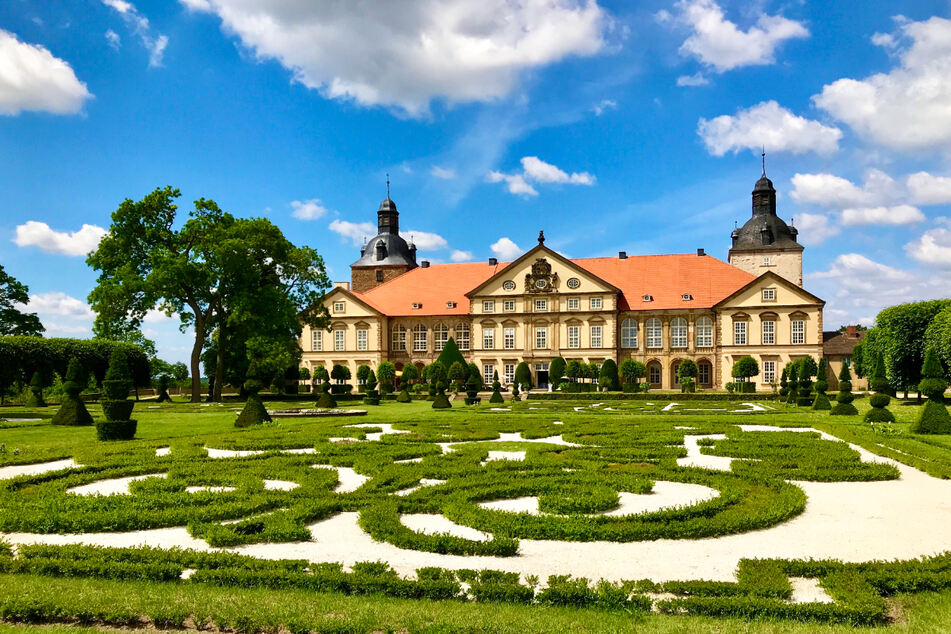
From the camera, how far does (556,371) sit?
177 feet

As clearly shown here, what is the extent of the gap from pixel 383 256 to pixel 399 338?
14069 mm

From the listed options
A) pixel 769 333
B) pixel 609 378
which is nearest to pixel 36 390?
pixel 609 378

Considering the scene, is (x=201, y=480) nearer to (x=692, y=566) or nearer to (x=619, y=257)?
(x=692, y=566)

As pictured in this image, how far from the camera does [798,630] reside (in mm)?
5293

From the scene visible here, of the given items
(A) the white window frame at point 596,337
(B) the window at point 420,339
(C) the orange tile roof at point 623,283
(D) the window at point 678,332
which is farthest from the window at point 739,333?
(B) the window at point 420,339

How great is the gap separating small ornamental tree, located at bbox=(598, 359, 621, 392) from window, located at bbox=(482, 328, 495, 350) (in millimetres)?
12433

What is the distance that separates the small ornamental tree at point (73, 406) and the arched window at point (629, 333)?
1722 inches

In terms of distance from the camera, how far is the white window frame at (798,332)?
54.7 metres

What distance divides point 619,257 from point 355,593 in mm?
59676

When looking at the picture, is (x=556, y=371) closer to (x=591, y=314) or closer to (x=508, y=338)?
(x=591, y=314)

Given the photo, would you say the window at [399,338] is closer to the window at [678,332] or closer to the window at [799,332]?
the window at [678,332]

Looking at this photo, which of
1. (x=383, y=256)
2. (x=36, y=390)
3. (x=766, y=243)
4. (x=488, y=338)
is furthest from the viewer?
(x=383, y=256)

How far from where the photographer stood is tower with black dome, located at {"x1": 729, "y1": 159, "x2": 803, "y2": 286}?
67125 millimetres

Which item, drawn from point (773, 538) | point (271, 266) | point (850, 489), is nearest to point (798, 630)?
point (773, 538)
